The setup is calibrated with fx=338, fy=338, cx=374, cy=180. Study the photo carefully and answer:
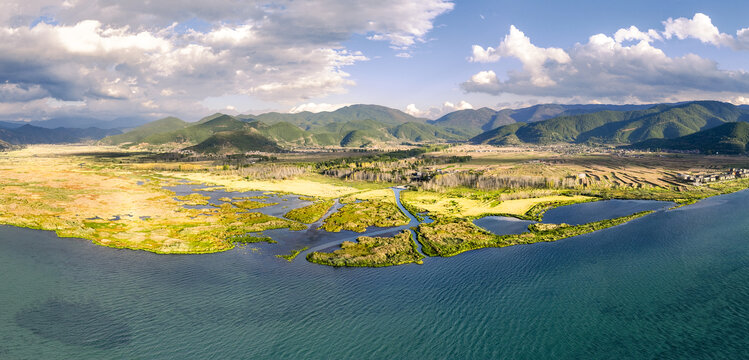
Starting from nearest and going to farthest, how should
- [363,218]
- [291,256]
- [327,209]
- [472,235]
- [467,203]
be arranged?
1. [291,256]
2. [472,235]
3. [363,218]
4. [327,209]
5. [467,203]

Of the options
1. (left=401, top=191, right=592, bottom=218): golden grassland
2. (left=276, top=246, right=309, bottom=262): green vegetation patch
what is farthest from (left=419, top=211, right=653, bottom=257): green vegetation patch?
(left=276, top=246, right=309, bottom=262): green vegetation patch

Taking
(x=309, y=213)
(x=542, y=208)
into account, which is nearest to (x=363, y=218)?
(x=309, y=213)

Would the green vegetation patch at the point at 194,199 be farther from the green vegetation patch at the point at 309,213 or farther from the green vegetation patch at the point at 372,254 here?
the green vegetation patch at the point at 372,254

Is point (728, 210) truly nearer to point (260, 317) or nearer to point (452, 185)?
point (452, 185)

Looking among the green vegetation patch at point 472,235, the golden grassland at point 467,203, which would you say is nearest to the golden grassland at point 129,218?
the green vegetation patch at point 472,235

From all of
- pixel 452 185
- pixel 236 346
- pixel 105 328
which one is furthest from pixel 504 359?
pixel 452 185

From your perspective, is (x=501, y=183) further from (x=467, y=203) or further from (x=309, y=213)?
(x=309, y=213)
